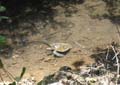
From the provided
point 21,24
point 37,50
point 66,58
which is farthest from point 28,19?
point 66,58

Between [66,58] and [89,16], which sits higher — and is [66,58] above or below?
below

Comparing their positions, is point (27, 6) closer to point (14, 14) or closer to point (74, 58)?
point (14, 14)

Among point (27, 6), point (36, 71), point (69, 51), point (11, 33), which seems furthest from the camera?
point (27, 6)

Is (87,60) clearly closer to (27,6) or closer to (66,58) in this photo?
(66,58)

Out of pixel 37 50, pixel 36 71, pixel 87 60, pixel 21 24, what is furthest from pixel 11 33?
pixel 87 60

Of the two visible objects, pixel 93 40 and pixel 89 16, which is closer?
pixel 93 40

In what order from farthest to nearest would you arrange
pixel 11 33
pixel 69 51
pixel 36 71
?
pixel 11 33 → pixel 69 51 → pixel 36 71
